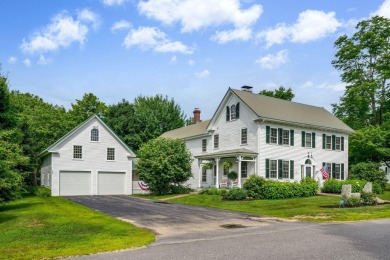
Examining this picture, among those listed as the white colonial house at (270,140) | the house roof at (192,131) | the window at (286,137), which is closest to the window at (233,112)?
the white colonial house at (270,140)

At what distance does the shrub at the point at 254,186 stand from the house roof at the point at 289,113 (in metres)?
5.57

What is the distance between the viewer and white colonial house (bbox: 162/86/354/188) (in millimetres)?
30375

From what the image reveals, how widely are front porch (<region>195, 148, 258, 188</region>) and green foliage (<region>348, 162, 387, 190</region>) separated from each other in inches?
373

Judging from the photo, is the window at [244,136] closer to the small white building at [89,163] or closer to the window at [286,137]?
the window at [286,137]

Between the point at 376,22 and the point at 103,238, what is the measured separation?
38967mm

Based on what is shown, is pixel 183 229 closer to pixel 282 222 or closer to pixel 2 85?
pixel 282 222

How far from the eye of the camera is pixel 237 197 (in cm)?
2569

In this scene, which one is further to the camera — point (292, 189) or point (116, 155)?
point (116, 155)

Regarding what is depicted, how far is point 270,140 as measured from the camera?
30.7 m

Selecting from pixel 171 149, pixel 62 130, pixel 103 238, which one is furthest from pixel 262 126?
pixel 62 130

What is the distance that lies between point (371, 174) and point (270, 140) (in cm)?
915

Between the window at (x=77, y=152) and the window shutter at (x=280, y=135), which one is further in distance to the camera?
the window at (x=77, y=152)

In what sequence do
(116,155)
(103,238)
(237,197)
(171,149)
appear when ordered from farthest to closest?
(116,155) → (171,149) → (237,197) → (103,238)

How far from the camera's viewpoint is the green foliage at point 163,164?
31.8 m
